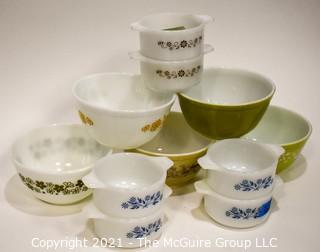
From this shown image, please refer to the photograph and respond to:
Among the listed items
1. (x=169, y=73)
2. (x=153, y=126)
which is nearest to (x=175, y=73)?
(x=169, y=73)

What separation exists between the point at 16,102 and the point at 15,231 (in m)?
0.73

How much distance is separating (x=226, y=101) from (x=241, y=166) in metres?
0.32

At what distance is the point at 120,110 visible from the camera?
60.9 inches

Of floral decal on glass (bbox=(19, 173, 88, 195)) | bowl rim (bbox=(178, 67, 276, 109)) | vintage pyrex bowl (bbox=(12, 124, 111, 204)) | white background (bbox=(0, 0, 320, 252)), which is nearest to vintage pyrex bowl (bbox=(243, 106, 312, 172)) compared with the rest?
white background (bbox=(0, 0, 320, 252))

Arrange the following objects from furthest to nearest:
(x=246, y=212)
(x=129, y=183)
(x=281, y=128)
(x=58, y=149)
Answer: (x=281, y=128)
(x=58, y=149)
(x=129, y=183)
(x=246, y=212)

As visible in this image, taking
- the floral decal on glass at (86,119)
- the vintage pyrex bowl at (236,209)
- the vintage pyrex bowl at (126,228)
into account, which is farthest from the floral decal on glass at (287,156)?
the floral decal on glass at (86,119)

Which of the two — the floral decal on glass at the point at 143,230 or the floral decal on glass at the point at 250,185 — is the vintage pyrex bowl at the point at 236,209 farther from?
the floral decal on glass at the point at 143,230

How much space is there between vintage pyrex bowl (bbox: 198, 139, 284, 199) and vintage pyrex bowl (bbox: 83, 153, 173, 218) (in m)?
0.13

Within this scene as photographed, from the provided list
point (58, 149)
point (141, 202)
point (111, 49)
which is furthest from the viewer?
point (111, 49)

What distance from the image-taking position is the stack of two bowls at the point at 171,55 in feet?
5.32

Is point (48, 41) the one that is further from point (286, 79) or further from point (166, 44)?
point (286, 79)

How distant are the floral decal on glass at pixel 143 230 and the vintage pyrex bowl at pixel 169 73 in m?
0.41

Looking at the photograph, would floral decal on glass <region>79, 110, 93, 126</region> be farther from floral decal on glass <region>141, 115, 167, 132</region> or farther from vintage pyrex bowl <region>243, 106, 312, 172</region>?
vintage pyrex bowl <region>243, 106, 312, 172</region>

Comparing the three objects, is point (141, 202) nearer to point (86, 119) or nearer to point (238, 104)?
point (86, 119)
